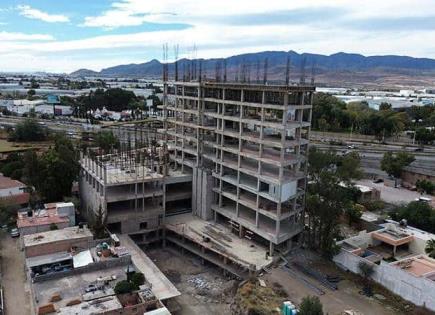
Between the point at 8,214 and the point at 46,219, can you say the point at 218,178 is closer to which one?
the point at 46,219

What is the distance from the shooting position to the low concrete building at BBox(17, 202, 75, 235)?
36.2 meters

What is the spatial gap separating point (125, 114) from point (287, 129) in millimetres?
86361

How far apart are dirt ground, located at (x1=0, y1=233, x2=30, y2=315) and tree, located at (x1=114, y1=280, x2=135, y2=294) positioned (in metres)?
6.73

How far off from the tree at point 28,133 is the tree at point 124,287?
62.8 m

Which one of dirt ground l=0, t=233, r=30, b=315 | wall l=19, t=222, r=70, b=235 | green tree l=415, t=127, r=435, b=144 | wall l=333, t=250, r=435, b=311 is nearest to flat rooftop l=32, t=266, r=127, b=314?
dirt ground l=0, t=233, r=30, b=315

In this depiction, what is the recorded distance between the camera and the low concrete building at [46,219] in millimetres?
36188

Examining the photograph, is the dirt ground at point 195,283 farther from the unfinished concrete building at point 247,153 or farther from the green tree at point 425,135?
the green tree at point 425,135

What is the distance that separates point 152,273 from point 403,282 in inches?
744

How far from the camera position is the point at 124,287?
27.3m

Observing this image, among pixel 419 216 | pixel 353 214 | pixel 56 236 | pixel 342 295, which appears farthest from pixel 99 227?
pixel 419 216

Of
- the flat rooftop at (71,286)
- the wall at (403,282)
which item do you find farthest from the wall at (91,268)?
Result: the wall at (403,282)

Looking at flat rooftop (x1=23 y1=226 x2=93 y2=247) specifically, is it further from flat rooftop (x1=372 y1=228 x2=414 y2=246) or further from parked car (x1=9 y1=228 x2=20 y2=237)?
flat rooftop (x1=372 y1=228 x2=414 y2=246)

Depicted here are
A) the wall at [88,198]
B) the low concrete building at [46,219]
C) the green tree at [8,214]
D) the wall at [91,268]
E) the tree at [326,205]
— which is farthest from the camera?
the wall at [88,198]

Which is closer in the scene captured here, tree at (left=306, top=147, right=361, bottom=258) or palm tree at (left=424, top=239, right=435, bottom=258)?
palm tree at (left=424, top=239, right=435, bottom=258)
